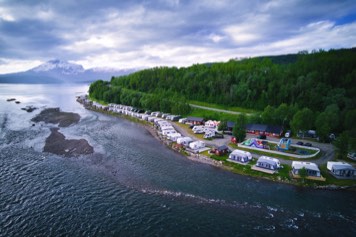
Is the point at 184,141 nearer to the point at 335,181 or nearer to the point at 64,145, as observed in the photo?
the point at 64,145

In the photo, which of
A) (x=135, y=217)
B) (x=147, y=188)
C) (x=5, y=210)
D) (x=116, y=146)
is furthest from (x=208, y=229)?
(x=116, y=146)

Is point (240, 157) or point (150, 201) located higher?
point (240, 157)

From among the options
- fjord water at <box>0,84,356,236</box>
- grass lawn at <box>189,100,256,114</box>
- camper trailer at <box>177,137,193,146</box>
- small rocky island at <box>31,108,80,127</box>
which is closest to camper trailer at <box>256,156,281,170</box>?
fjord water at <box>0,84,356,236</box>

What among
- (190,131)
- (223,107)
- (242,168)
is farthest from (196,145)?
(223,107)

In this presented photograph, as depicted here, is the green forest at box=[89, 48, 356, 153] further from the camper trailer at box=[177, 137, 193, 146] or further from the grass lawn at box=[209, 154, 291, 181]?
the camper trailer at box=[177, 137, 193, 146]

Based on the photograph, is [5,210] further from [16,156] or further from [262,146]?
[262,146]
